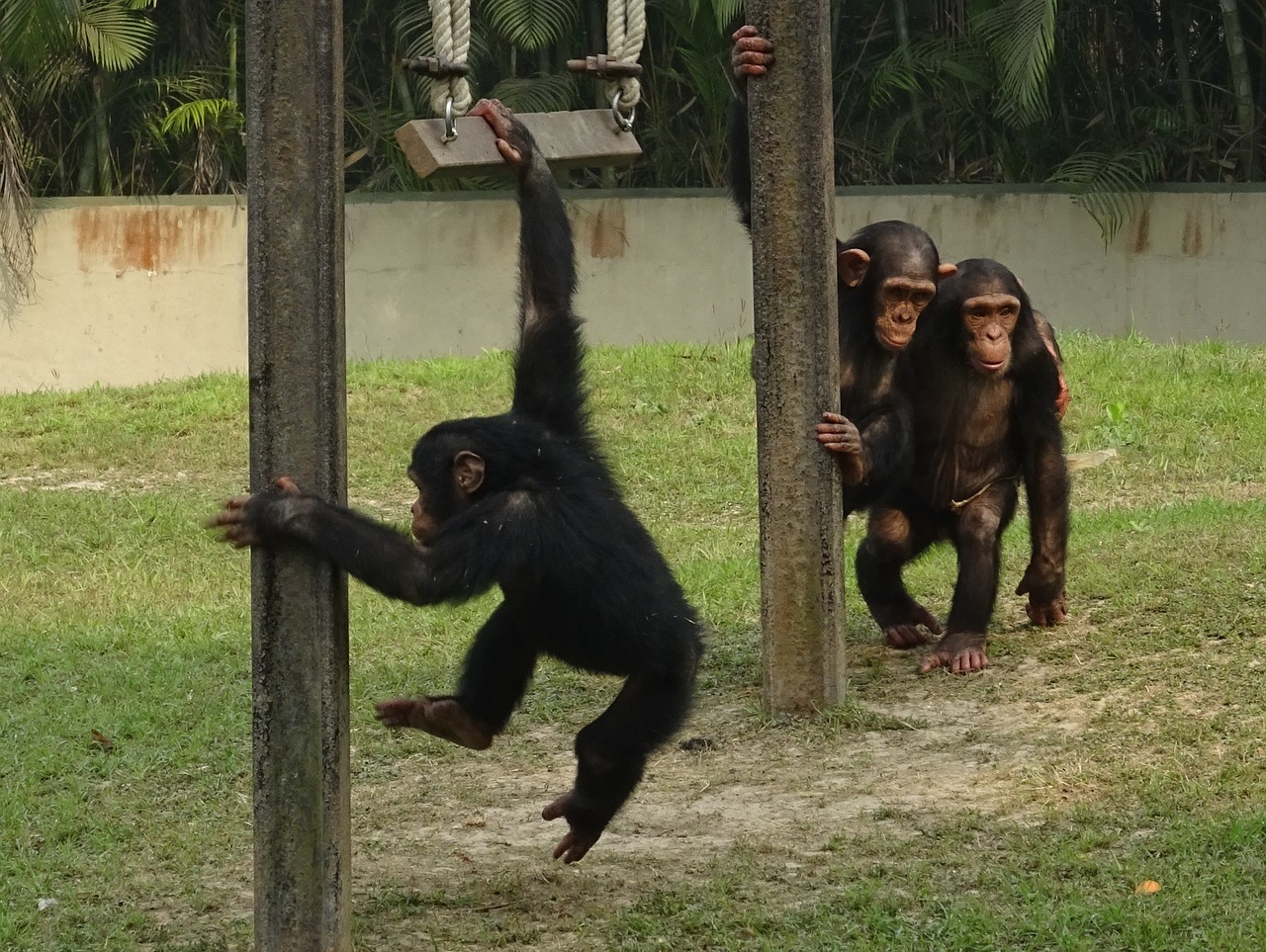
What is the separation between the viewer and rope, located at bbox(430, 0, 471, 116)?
3760 mm

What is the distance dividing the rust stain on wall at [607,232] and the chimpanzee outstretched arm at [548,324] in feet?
32.7

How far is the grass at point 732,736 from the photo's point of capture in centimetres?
375

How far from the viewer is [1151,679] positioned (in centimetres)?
524

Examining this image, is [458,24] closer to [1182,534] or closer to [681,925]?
[681,925]

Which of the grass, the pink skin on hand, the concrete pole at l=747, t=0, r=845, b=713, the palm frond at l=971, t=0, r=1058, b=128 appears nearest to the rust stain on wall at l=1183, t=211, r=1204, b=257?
the palm frond at l=971, t=0, r=1058, b=128

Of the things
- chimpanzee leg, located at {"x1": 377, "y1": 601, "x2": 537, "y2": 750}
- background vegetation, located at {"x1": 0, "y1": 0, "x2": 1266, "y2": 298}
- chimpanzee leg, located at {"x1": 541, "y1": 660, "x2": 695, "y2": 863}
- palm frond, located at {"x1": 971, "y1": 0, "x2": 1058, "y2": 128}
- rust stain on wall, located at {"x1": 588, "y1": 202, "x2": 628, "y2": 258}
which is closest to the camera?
chimpanzee leg, located at {"x1": 541, "y1": 660, "x2": 695, "y2": 863}

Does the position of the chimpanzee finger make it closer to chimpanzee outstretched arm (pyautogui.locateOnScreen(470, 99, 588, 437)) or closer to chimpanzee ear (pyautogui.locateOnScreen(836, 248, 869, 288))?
chimpanzee outstretched arm (pyautogui.locateOnScreen(470, 99, 588, 437))

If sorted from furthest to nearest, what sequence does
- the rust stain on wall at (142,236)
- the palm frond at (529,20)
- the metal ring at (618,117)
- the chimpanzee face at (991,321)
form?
the rust stain on wall at (142,236)
the palm frond at (529,20)
the chimpanzee face at (991,321)
the metal ring at (618,117)

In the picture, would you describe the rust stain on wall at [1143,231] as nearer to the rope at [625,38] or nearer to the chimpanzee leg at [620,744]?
the rope at [625,38]

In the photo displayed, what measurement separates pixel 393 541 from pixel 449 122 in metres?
0.97

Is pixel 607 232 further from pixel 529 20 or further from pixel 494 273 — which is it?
pixel 529 20

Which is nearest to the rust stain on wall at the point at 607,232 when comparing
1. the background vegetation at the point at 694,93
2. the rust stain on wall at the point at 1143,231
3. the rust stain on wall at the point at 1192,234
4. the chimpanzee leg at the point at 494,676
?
the background vegetation at the point at 694,93

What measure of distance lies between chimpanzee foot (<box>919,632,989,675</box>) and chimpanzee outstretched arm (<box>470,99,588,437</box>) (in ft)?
6.35

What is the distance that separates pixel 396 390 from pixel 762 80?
6.46 m
